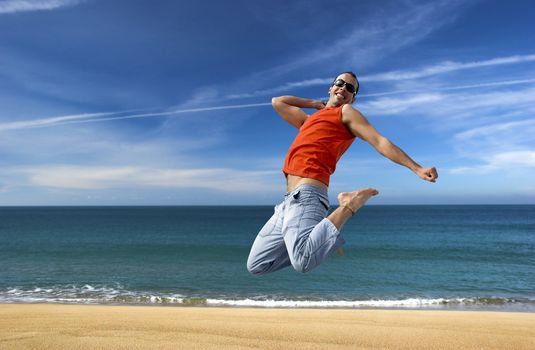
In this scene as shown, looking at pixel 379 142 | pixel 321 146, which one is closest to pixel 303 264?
pixel 321 146

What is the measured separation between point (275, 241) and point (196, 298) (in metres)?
13.3

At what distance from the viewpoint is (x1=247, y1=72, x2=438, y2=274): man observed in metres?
3.28

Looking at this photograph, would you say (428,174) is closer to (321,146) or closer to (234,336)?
(321,146)

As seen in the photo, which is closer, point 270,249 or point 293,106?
point 270,249

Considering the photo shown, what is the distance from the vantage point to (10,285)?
754 inches

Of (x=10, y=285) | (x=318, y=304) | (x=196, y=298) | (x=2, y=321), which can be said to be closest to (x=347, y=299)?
(x=318, y=304)

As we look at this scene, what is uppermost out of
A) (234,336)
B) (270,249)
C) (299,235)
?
(299,235)

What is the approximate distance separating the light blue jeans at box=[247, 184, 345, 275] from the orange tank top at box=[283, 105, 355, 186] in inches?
6.9

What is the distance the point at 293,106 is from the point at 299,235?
63.3 inches

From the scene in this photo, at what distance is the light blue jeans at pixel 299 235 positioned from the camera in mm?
3273

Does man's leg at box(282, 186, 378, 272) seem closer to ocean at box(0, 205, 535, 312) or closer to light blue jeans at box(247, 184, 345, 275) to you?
light blue jeans at box(247, 184, 345, 275)

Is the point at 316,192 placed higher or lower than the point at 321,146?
lower

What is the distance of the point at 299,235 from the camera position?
3338mm

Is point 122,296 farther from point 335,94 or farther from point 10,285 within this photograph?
point 335,94
